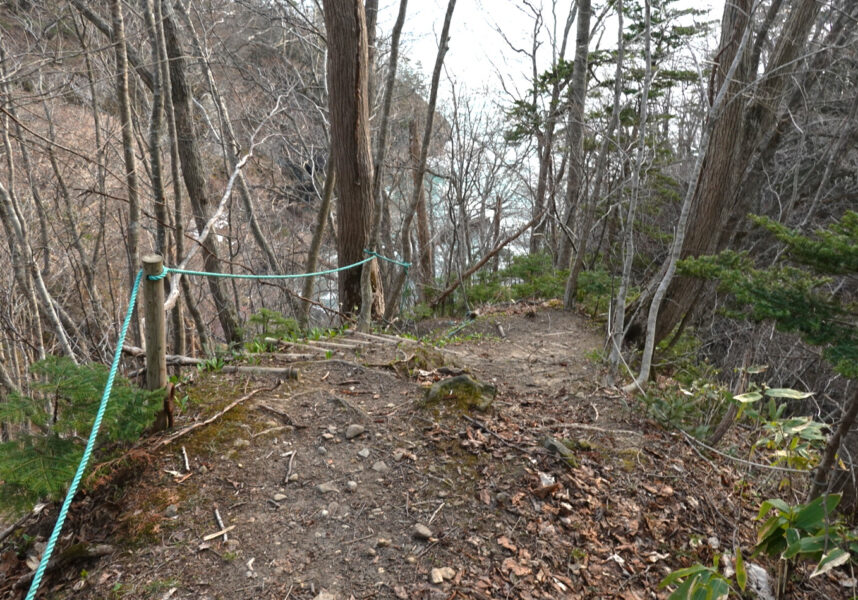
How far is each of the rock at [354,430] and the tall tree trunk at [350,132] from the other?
3.91 metres

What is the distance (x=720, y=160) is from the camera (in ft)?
17.8

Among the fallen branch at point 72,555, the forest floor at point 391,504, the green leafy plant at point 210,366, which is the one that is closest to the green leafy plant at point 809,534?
the forest floor at point 391,504

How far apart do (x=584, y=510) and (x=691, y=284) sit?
12.7 feet

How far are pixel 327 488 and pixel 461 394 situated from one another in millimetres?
1257

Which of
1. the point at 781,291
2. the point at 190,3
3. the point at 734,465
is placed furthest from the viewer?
the point at 190,3

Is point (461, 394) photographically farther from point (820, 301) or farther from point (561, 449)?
point (820, 301)

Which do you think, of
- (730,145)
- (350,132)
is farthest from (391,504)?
(730,145)

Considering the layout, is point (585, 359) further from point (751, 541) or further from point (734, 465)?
point (751, 541)

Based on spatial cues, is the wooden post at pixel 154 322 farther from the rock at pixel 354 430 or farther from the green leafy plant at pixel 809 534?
the green leafy plant at pixel 809 534

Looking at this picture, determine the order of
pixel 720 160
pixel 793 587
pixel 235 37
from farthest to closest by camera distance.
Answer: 1. pixel 235 37
2. pixel 720 160
3. pixel 793 587

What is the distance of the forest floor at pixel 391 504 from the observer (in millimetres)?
2168

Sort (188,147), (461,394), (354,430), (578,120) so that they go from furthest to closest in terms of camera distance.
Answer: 1. (578,120)
2. (188,147)
3. (461,394)
4. (354,430)

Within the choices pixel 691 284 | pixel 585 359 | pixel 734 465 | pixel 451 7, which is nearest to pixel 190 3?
pixel 451 7

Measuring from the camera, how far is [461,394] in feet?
11.7
